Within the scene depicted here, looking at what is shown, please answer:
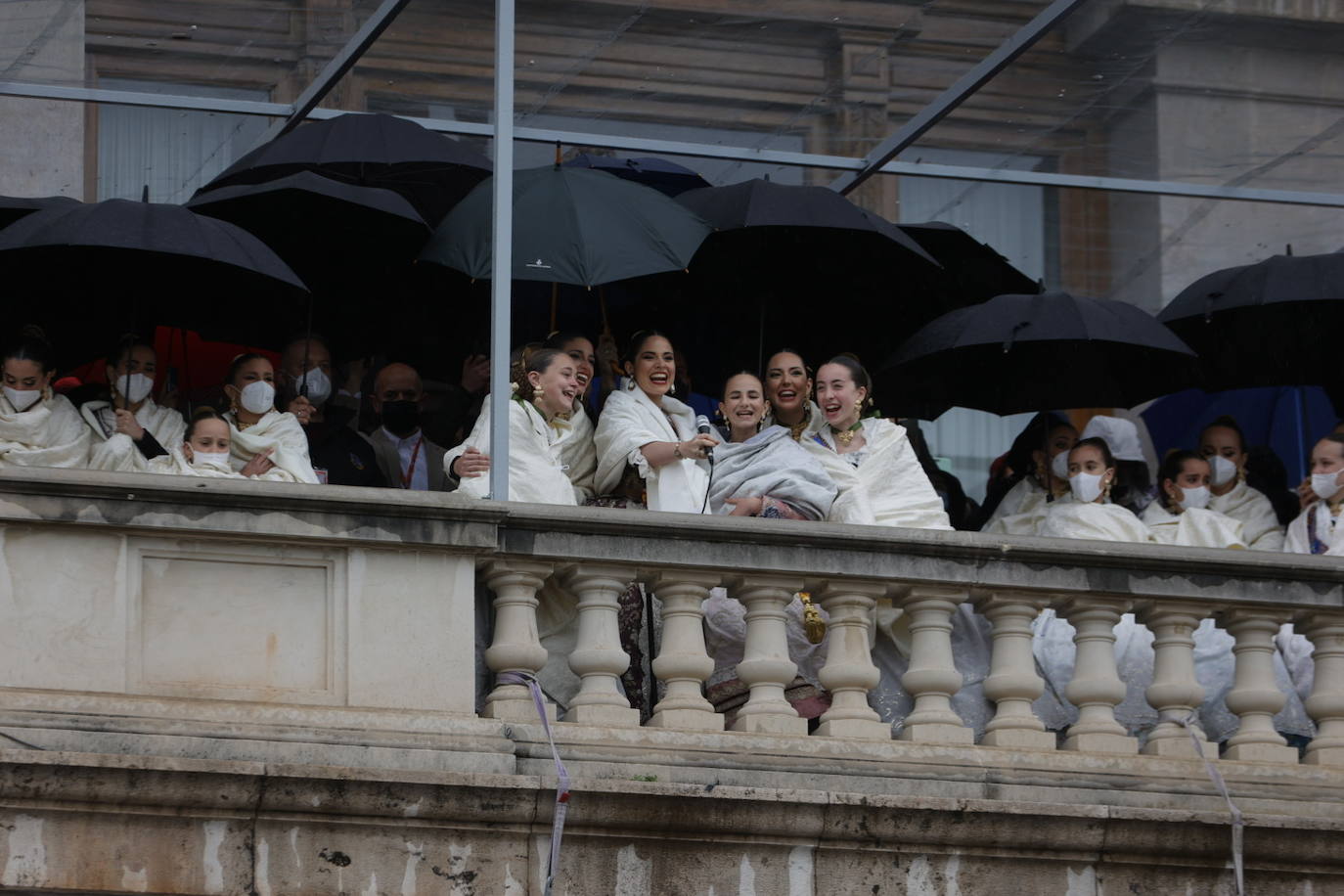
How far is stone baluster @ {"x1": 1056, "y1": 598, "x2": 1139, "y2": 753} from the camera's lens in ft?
36.3

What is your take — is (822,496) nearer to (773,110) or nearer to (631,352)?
(631,352)

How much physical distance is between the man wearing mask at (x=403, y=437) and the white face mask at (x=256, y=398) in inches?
32.5

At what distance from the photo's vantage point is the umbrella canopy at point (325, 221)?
12672 mm

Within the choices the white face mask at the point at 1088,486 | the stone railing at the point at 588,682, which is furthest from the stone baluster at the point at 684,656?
the white face mask at the point at 1088,486

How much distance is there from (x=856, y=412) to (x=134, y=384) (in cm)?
279

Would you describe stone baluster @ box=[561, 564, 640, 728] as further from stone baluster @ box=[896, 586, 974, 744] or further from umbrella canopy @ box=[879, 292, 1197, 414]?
umbrella canopy @ box=[879, 292, 1197, 414]

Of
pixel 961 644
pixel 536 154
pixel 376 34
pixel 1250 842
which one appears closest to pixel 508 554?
pixel 961 644

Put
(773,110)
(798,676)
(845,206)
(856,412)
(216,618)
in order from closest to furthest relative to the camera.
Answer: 1. (216,618)
2. (798,676)
3. (856,412)
4. (845,206)
5. (773,110)

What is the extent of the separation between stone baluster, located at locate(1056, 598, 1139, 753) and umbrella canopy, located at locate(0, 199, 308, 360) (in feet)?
10.6

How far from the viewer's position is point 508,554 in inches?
417

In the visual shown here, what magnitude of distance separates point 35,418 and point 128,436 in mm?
348

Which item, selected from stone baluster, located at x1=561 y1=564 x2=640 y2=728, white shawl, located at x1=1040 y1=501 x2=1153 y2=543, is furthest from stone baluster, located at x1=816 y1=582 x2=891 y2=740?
white shawl, located at x1=1040 y1=501 x2=1153 y2=543

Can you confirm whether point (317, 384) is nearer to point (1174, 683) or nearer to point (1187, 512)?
point (1187, 512)

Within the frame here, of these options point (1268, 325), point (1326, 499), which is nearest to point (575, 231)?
point (1326, 499)
